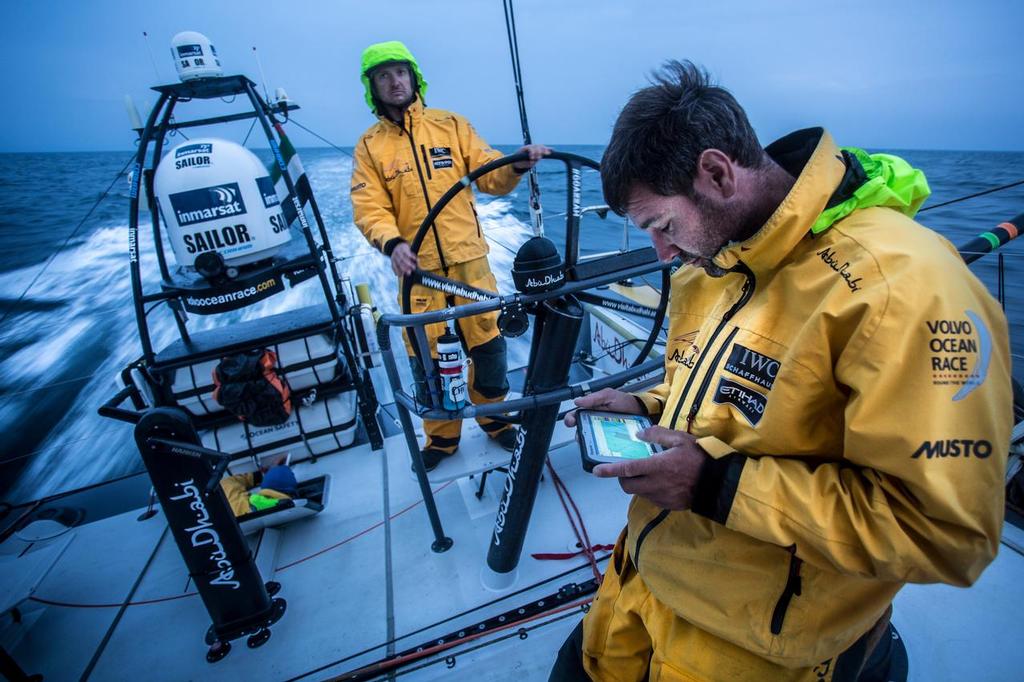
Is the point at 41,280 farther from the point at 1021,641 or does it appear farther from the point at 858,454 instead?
the point at 1021,641

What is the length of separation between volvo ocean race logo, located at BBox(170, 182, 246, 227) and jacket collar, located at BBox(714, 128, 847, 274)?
258 cm

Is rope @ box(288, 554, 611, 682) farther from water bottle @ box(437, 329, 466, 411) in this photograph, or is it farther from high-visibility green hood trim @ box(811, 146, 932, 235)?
high-visibility green hood trim @ box(811, 146, 932, 235)

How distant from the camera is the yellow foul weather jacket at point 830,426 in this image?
23.3 inches

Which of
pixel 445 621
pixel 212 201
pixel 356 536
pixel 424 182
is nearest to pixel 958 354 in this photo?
pixel 445 621

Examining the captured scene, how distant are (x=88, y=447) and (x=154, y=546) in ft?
8.85

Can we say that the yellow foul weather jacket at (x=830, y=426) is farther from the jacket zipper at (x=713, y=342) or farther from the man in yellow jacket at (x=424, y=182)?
the man in yellow jacket at (x=424, y=182)

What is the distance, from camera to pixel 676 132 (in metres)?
0.77

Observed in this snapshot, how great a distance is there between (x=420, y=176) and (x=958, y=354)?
7.49 ft

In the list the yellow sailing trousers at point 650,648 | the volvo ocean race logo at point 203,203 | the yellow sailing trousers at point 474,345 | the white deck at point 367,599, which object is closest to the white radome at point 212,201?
the volvo ocean race logo at point 203,203

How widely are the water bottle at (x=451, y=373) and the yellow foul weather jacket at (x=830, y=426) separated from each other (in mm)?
782

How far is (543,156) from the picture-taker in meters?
1.64

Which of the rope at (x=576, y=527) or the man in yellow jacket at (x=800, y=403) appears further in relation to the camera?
the rope at (x=576, y=527)

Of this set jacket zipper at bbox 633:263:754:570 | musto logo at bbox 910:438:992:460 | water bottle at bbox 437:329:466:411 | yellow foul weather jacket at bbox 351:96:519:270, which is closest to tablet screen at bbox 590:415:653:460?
jacket zipper at bbox 633:263:754:570

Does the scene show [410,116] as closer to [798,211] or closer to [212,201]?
[212,201]
